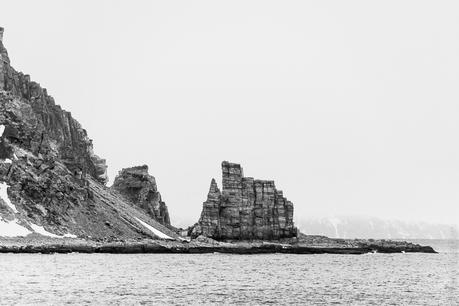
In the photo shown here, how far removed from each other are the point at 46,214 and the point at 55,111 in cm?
5531

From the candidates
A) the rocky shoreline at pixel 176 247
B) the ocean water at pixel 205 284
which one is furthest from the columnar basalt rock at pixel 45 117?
the ocean water at pixel 205 284

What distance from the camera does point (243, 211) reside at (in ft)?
584

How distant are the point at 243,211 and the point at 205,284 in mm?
104200

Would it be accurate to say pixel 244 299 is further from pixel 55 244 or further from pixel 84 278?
pixel 55 244

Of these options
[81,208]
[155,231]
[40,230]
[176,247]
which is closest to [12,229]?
[40,230]

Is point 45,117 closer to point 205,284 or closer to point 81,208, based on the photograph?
point 81,208

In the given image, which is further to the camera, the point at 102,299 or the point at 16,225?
the point at 16,225

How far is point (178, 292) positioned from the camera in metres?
65.4

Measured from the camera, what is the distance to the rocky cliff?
454ft

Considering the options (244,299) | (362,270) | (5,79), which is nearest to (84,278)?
(244,299)

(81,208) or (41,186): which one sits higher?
(41,186)

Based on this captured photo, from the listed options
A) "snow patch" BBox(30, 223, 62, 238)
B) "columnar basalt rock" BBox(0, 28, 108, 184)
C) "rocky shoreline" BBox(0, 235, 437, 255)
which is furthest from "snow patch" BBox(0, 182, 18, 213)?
"columnar basalt rock" BBox(0, 28, 108, 184)

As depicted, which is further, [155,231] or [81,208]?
[155,231]

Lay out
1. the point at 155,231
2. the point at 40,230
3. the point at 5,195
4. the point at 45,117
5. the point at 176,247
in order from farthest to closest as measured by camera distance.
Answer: the point at 45,117 → the point at 155,231 → the point at 176,247 → the point at 5,195 → the point at 40,230
